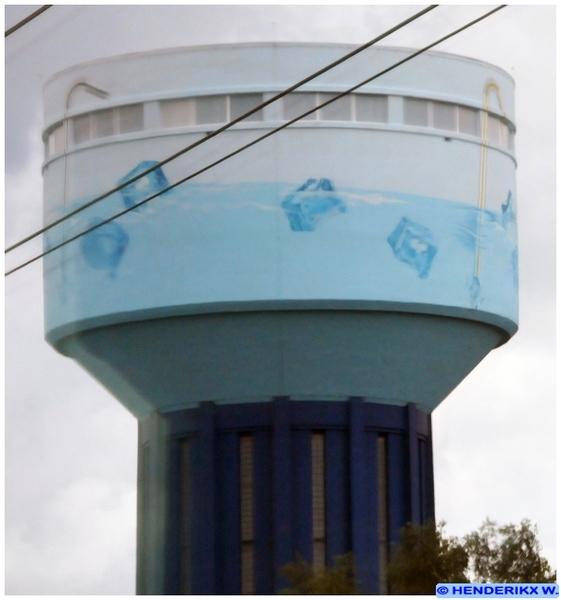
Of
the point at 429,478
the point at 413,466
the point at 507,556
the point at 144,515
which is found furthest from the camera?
the point at 429,478

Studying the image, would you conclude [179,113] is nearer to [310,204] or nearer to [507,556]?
[310,204]

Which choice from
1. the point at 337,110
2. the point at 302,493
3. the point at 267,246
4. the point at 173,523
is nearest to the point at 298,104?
the point at 337,110

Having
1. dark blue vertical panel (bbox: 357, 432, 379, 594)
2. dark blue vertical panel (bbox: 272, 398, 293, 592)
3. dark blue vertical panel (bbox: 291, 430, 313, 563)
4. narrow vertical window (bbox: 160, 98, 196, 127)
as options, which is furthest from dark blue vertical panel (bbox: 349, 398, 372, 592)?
narrow vertical window (bbox: 160, 98, 196, 127)

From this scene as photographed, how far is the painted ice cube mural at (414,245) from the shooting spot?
22031 mm

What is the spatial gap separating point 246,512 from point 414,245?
186 inches

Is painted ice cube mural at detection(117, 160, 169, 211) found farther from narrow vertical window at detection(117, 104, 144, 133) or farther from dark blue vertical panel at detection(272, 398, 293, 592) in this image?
dark blue vertical panel at detection(272, 398, 293, 592)

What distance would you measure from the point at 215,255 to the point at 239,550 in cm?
446

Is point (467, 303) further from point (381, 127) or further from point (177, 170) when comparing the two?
point (177, 170)

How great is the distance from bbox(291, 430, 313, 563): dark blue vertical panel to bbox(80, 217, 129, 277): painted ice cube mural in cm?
373

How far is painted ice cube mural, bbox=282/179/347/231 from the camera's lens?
21.8 metres

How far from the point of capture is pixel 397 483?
23250 millimetres

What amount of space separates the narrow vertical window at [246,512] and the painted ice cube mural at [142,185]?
392 centimetres

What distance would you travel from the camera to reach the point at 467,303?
72.8 feet

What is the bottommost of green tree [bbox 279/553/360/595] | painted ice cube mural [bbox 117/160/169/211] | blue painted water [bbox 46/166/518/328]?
green tree [bbox 279/553/360/595]
